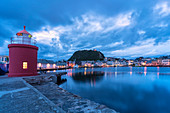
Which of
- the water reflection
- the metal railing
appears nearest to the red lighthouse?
the metal railing

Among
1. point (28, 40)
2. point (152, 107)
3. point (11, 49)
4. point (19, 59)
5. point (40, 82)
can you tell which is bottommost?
point (152, 107)

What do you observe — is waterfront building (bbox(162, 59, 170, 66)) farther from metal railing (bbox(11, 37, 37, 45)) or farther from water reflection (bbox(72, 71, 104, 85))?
metal railing (bbox(11, 37, 37, 45))

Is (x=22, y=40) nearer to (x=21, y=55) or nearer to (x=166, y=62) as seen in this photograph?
(x=21, y=55)

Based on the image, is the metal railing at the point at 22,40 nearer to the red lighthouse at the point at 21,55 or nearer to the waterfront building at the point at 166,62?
the red lighthouse at the point at 21,55

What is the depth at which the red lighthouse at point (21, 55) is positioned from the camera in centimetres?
1434

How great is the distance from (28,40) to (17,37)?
1.57 meters

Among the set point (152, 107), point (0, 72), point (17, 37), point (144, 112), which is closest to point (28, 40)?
point (17, 37)

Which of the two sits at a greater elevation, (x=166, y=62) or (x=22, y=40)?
(x=22, y=40)

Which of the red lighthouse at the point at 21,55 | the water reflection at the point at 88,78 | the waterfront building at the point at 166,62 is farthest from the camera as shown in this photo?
the waterfront building at the point at 166,62

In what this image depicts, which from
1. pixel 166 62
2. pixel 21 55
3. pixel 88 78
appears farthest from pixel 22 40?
pixel 166 62

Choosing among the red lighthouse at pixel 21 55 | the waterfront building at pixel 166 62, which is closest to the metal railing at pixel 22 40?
the red lighthouse at pixel 21 55

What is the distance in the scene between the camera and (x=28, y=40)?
50.7ft

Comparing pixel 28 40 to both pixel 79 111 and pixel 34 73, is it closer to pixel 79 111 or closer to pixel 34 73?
pixel 34 73

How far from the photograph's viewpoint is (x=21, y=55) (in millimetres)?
14570
